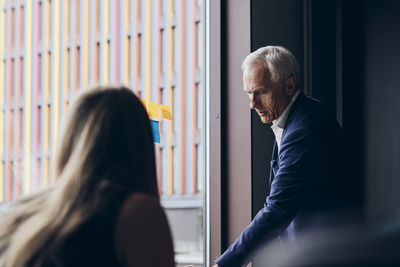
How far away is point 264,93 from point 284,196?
38 centimetres

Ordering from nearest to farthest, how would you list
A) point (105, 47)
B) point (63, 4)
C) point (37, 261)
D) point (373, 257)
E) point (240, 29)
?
point (37, 261) < point (240, 29) < point (373, 257) < point (105, 47) < point (63, 4)

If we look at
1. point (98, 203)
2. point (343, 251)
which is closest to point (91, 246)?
point (98, 203)

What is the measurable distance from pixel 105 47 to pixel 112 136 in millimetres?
10935

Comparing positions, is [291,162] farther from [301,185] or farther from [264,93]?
[264,93]

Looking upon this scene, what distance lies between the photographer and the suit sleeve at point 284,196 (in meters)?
1.56

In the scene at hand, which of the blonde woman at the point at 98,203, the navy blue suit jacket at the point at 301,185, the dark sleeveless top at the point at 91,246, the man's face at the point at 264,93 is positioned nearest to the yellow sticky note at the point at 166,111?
the man's face at the point at 264,93

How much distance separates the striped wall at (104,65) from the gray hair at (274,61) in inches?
338

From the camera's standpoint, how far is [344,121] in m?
2.57

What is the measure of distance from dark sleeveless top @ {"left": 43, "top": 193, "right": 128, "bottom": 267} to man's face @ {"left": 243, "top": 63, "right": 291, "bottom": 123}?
3.48 feet

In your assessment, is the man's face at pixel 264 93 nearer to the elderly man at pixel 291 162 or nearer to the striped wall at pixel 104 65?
the elderly man at pixel 291 162

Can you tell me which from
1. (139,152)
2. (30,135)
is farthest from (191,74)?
(139,152)

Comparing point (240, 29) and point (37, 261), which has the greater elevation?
point (240, 29)

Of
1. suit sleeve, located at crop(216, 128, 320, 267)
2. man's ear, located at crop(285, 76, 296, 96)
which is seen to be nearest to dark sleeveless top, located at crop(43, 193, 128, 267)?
suit sleeve, located at crop(216, 128, 320, 267)

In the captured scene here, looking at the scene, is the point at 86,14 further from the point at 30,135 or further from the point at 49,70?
the point at 30,135
